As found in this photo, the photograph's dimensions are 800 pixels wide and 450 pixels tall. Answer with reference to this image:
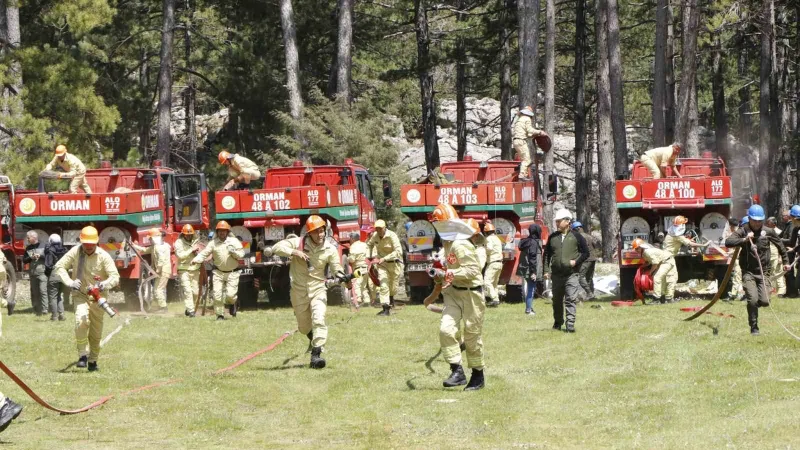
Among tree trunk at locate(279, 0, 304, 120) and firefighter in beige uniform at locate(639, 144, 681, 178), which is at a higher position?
tree trunk at locate(279, 0, 304, 120)

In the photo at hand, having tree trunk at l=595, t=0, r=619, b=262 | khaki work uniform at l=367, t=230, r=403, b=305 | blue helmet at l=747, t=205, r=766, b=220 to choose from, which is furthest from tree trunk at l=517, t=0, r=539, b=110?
blue helmet at l=747, t=205, r=766, b=220

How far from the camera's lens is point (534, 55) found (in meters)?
33.9

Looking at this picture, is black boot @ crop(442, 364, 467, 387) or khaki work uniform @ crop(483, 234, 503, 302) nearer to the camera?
black boot @ crop(442, 364, 467, 387)

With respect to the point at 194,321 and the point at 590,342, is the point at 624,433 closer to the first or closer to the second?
the point at 590,342

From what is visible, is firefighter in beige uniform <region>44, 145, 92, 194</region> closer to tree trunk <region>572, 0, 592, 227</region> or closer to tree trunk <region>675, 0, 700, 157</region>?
tree trunk <region>675, 0, 700, 157</region>

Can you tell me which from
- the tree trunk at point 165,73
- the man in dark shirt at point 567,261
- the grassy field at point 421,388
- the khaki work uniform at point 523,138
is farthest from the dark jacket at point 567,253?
the tree trunk at point 165,73

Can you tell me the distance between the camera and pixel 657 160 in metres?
25.6

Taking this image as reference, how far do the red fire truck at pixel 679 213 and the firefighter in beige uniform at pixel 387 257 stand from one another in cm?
460

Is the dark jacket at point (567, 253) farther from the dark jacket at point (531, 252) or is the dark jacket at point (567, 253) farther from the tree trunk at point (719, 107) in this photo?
the tree trunk at point (719, 107)

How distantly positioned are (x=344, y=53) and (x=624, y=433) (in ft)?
90.1

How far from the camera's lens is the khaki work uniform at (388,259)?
23.5 meters

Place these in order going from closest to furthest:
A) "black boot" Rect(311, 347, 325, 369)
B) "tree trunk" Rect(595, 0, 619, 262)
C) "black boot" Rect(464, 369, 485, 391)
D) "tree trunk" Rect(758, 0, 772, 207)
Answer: "black boot" Rect(464, 369, 485, 391)
"black boot" Rect(311, 347, 325, 369)
"tree trunk" Rect(595, 0, 619, 262)
"tree trunk" Rect(758, 0, 772, 207)

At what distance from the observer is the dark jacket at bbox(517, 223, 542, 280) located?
2226 cm

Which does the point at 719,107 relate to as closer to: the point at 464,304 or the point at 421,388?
the point at 421,388
